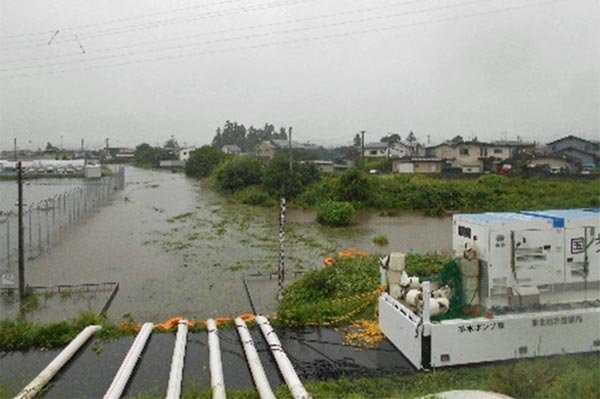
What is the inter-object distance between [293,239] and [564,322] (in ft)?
Result: 47.2

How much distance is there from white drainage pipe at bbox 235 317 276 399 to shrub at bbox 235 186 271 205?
991 inches

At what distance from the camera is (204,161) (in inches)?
2397

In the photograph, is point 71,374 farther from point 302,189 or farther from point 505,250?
point 302,189

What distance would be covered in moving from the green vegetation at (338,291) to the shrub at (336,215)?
424 inches

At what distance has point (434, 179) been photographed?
36.4 meters

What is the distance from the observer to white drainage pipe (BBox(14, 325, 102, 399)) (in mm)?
5871

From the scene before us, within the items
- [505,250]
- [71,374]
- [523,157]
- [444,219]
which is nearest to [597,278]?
[505,250]

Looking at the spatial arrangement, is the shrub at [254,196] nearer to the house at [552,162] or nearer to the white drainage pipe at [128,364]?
the house at [552,162]

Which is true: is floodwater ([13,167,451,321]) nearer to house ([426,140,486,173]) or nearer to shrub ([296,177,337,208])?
shrub ([296,177,337,208])

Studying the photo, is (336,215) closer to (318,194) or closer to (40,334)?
(318,194)

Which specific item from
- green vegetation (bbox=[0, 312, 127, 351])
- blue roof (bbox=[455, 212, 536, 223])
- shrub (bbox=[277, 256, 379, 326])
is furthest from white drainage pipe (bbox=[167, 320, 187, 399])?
blue roof (bbox=[455, 212, 536, 223])

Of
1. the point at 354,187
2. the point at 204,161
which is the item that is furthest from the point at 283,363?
the point at 204,161

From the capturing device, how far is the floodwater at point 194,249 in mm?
12719

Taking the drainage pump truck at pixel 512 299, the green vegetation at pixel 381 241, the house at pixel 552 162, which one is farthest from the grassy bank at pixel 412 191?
the drainage pump truck at pixel 512 299
